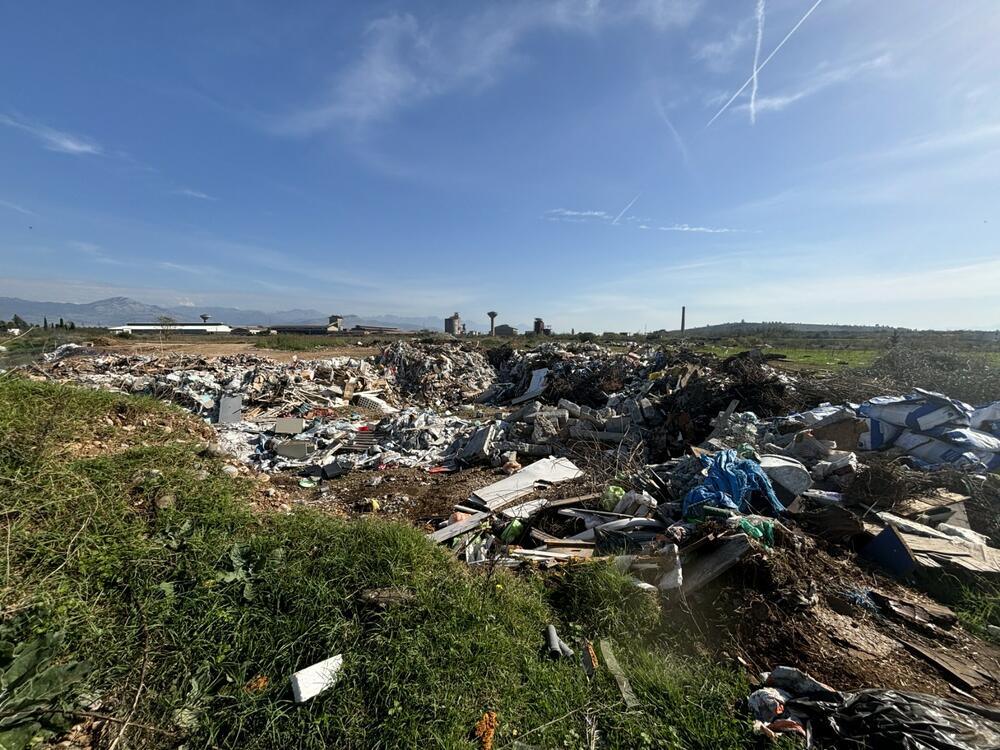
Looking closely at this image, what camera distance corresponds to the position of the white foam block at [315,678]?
219 cm

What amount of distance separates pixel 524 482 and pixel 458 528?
64.8 inches

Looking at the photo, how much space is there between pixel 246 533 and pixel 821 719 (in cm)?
406

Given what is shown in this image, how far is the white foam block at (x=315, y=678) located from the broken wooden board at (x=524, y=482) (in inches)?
123

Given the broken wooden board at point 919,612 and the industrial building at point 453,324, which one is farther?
the industrial building at point 453,324

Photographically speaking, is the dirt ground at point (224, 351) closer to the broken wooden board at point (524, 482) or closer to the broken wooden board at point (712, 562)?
the broken wooden board at point (524, 482)

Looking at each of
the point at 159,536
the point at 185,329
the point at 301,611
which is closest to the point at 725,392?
the point at 301,611

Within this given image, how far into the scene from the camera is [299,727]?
2.10 m

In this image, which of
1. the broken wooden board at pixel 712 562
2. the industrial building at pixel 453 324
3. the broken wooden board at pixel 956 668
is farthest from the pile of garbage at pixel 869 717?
the industrial building at pixel 453 324

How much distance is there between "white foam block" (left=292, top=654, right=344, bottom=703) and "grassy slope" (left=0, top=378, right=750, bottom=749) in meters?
0.05

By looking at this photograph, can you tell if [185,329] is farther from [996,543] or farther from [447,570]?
[996,543]

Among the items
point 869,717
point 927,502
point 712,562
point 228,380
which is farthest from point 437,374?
point 869,717

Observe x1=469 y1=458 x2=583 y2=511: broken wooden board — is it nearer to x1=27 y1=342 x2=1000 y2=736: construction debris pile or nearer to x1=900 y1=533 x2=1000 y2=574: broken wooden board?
x1=27 y1=342 x2=1000 y2=736: construction debris pile

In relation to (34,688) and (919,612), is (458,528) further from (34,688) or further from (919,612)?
(919,612)

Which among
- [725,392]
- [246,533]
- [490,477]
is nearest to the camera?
[246,533]
